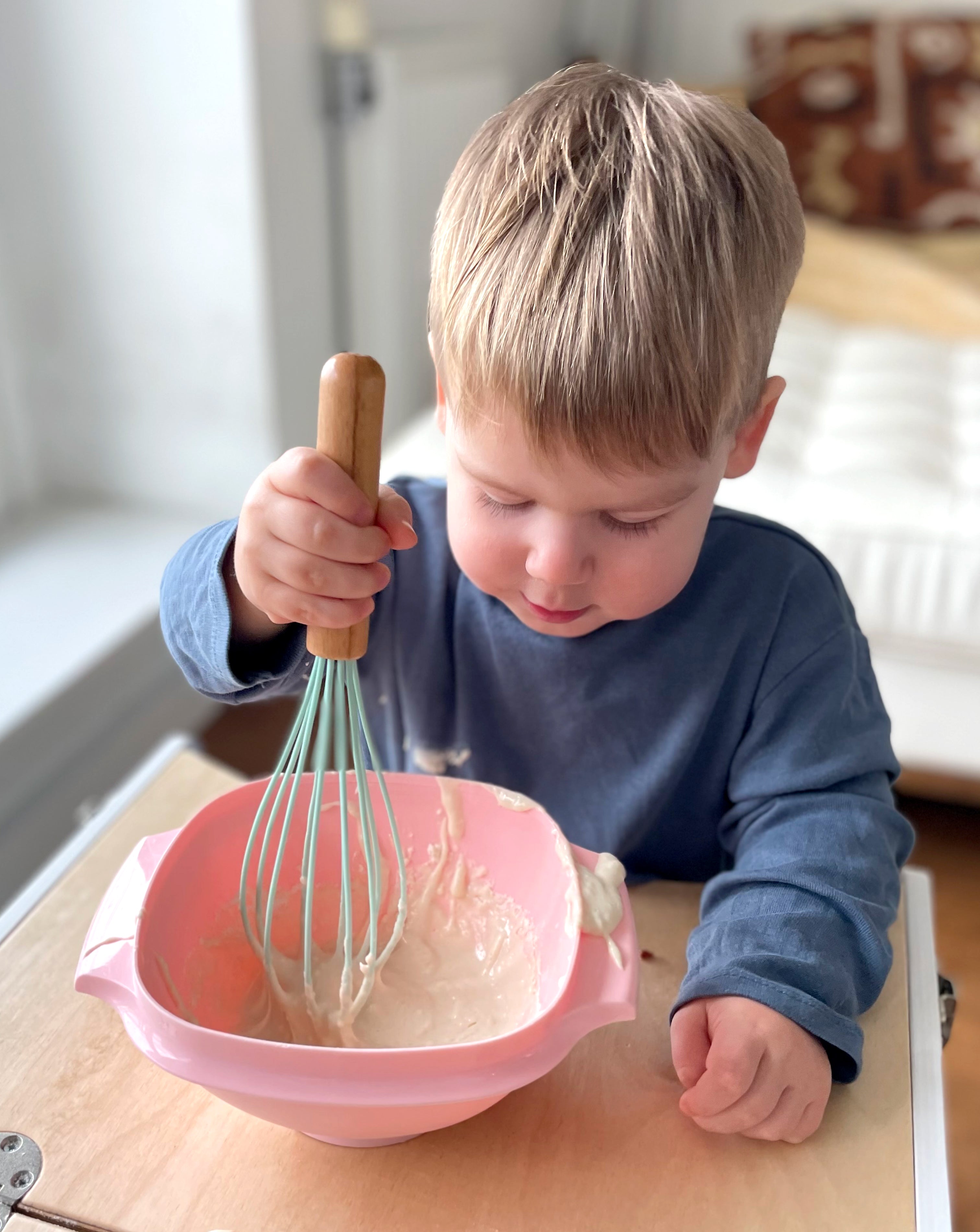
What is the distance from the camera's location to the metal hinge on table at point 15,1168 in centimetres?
51

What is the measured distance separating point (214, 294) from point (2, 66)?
379mm

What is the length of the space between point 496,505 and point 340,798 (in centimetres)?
18

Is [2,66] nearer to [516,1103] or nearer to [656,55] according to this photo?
[516,1103]

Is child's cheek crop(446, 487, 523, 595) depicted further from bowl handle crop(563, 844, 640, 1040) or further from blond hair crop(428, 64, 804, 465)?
bowl handle crop(563, 844, 640, 1040)

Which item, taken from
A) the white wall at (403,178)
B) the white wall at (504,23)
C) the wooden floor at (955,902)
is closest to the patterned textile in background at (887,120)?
the white wall at (504,23)

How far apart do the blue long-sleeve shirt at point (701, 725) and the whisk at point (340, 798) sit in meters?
0.11

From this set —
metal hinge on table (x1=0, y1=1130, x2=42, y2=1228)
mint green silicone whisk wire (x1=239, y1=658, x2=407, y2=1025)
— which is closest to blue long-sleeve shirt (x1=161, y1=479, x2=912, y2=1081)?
mint green silicone whisk wire (x1=239, y1=658, x2=407, y2=1025)

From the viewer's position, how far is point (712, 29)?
296 cm

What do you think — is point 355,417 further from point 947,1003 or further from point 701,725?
point 947,1003

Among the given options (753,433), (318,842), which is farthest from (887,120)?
(318,842)

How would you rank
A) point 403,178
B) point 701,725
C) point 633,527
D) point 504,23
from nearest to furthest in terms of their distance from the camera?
point 633,527
point 701,725
point 403,178
point 504,23

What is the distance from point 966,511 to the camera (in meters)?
1.36

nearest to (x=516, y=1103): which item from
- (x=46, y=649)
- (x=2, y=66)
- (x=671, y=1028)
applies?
(x=671, y=1028)

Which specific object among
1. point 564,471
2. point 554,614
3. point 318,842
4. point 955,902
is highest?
point 564,471
